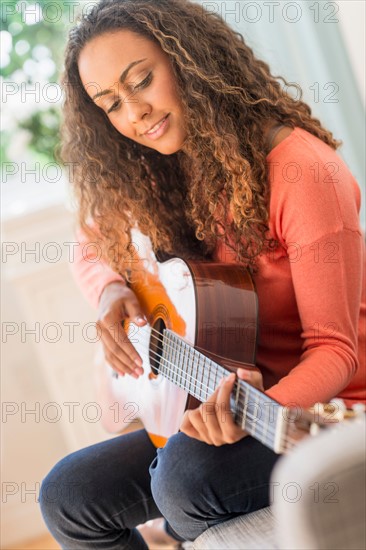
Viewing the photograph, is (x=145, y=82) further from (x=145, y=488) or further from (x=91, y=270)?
(x=145, y=488)

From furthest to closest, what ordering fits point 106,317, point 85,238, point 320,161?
point 85,238
point 106,317
point 320,161

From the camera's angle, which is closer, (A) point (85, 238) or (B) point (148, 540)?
(B) point (148, 540)

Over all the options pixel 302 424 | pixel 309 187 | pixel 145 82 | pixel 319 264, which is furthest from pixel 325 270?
pixel 145 82

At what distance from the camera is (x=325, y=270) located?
1.09 metres

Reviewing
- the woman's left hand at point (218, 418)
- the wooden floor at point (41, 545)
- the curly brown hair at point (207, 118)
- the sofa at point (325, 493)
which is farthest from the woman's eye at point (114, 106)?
the wooden floor at point (41, 545)

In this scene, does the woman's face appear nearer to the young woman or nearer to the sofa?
the young woman

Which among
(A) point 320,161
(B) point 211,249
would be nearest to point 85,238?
(B) point 211,249

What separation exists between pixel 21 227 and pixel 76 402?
523mm

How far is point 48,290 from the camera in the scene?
79.0 inches

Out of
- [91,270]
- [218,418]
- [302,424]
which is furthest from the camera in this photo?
[91,270]

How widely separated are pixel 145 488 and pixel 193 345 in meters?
0.31

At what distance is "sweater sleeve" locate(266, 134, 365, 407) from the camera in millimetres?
1076

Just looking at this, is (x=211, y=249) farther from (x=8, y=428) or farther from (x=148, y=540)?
(x=8, y=428)

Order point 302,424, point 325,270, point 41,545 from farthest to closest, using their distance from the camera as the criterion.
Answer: point 41,545, point 325,270, point 302,424
